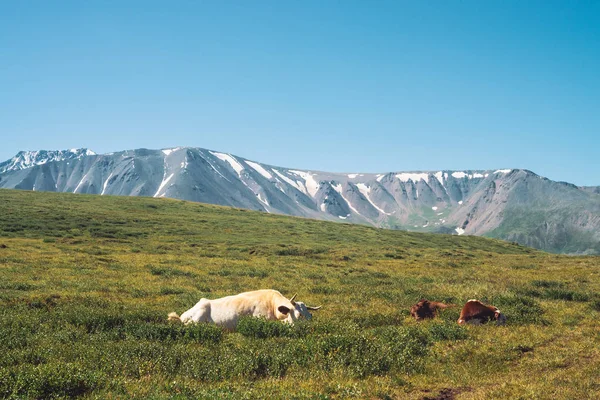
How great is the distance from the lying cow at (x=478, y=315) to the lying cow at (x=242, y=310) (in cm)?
556

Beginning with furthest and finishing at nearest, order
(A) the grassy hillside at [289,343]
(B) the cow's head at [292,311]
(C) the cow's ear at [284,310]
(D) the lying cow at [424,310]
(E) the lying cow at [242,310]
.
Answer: (D) the lying cow at [424,310] → (C) the cow's ear at [284,310] → (B) the cow's head at [292,311] → (E) the lying cow at [242,310] → (A) the grassy hillside at [289,343]

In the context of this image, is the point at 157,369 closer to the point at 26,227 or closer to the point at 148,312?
the point at 148,312

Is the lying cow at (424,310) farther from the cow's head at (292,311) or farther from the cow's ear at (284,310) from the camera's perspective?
the cow's ear at (284,310)

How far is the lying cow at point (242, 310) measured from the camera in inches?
563

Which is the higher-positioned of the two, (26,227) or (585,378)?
(585,378)

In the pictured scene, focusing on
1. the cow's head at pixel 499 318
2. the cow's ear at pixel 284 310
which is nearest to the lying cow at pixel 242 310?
the cow's ear at pixel 284 310

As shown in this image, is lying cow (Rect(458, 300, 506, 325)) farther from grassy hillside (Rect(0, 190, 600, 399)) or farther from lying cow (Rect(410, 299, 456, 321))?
lying cow (Rect(410, 299, 456, 321))

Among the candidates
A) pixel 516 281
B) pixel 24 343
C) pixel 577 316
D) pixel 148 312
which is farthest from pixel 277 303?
pixel 516 281

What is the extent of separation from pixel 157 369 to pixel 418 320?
32.9 feet

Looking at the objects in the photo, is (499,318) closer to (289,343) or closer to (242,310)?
(289,343)

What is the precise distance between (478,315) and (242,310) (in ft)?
27.4

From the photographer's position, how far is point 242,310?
15.0 m

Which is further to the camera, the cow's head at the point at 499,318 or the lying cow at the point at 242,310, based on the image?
the cow's head at the point at 499,318

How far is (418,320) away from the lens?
1622cm
